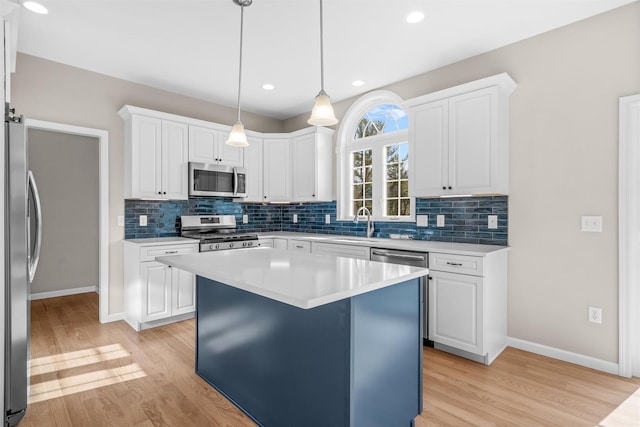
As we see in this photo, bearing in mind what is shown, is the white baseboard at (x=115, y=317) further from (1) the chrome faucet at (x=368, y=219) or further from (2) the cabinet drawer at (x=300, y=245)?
(1) the chrome faucet at (x=368, y=219)

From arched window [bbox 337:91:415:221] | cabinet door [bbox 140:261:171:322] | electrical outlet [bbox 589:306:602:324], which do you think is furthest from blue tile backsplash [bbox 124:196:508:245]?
electrical outlet [bbox 589:306:602:324]

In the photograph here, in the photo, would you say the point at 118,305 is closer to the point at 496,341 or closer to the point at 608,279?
the point at 496,341

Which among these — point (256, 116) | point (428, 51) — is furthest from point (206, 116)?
point (428, 51)

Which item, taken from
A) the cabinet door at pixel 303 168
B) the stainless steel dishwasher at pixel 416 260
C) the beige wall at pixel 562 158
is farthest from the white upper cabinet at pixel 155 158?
the stainless steel dishwasher at pixel 416 260

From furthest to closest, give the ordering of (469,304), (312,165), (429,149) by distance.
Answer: (312,165)
(429,149)
(469,304)

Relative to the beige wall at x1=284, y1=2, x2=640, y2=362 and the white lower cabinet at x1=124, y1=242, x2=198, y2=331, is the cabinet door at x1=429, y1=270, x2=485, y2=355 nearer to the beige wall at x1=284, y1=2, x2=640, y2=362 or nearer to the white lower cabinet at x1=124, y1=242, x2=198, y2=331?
the beige wall at x1=284, y1=2, x2=640, y2=362

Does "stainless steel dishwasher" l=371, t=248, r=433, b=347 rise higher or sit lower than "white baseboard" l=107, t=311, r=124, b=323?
higher

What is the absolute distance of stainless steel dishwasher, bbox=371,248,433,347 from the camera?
300 cm

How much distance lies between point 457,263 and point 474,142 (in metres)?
1.06

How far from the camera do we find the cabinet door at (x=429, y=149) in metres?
3.18

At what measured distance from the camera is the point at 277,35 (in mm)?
2947

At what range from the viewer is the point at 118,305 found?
12.5 ft

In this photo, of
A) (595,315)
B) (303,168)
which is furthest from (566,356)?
(303,168)

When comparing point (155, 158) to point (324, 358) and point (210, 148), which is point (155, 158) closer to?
point (210, 148)
